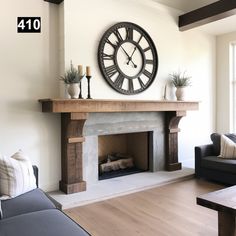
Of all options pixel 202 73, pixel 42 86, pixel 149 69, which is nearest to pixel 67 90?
pixel 42 86

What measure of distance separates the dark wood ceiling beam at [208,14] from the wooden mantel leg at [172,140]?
4.97 ft

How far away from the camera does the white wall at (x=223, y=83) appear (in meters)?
5.19

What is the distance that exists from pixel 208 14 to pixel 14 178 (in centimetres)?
363

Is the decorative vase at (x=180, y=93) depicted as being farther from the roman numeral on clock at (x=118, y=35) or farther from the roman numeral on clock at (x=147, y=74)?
the roman numeral on clock at (x=118, y=35)

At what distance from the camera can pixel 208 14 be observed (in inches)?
157

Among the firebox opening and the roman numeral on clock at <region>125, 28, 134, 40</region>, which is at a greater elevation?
the roman numeral on clock at <region>125, 28, 134, 40</region>

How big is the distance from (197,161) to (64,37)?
268 cm

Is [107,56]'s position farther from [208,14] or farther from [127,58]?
[208,14]

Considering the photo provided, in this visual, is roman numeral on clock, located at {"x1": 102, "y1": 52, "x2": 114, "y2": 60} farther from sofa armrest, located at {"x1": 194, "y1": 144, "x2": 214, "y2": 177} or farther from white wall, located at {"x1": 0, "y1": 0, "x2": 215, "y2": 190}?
sofa armrest, located at {"x1": 194, "y1": 144, "x2": 214, "y2": 177}

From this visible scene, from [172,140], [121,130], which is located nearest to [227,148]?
[172,140]

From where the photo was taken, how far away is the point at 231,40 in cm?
511

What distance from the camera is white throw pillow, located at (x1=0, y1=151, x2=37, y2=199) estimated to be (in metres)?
2.17

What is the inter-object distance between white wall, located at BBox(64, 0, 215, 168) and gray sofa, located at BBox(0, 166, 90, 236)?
1816mm

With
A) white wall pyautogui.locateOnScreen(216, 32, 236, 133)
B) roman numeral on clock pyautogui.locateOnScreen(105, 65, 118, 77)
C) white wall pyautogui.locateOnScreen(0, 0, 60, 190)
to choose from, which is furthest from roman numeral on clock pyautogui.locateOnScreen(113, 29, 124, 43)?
white wall pyautogui.locateOnScreen(216, 32, 236, 133)
